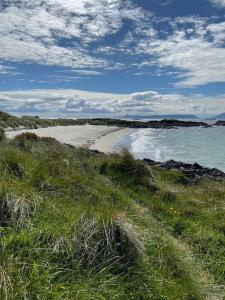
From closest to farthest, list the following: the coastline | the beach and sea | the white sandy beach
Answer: the coastline < the white sandy beach < the beach and sea

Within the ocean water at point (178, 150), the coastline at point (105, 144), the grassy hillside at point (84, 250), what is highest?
the grassy hillside at point (84, 250)

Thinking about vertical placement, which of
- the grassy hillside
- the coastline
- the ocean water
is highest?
Answer: the grassy hillside

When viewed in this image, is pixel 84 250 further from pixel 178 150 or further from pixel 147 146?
pixel 147 146

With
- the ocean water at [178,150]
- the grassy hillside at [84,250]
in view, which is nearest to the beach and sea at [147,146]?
the ocean water at [178,150]

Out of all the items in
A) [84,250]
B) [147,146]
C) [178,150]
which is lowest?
[178,150]

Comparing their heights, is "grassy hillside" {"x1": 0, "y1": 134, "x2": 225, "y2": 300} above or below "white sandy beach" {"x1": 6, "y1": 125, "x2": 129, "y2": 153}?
above

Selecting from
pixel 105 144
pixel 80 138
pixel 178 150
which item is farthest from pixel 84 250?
pixel 178 150

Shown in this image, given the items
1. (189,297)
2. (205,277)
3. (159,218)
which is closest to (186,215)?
(159,218)

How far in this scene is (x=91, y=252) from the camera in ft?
18.7

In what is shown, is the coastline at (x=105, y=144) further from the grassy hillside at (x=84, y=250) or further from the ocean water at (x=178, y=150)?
the grassy hillside at (x=84, y=250)

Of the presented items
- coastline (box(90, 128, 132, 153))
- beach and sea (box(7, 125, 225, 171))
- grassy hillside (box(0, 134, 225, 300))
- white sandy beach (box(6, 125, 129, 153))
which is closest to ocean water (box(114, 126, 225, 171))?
beach and sea (box(7, 125, 225, 171))

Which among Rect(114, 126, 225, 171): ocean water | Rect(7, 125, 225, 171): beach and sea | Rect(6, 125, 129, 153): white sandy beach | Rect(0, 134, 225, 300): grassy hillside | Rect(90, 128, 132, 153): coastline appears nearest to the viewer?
Rect(0, 134, 225, 300): grassy hillside

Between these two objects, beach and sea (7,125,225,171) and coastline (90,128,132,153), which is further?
beach and sea (7,125,225,171)

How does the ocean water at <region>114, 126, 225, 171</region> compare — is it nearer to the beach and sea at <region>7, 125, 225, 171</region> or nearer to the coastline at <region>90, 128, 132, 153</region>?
the beach and sea at <region>7, 125, 225, 171</region>
